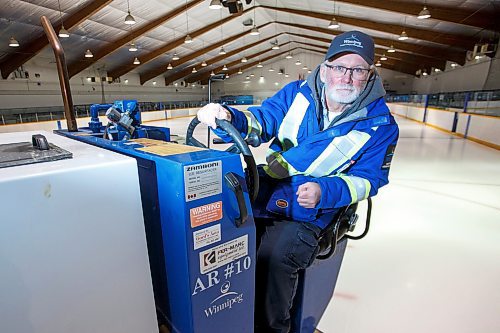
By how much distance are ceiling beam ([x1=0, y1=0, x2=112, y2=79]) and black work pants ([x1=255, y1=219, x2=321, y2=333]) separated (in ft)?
34.7

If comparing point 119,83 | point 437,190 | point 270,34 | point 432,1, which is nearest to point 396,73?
point 270,34

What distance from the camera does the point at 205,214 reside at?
2.41 ft

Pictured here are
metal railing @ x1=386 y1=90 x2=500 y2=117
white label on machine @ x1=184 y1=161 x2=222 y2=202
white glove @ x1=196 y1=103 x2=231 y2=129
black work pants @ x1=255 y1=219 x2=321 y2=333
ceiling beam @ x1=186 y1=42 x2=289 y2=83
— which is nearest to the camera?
white label on machine @ x1=184 y1=161 x2=222 y2=202

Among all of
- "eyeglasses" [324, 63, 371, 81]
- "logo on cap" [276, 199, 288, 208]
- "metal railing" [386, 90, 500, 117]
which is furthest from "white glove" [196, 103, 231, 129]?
"metal railing" [386, 90, 500, 117]

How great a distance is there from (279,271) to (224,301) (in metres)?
0.31

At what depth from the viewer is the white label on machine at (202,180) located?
693 millimetres

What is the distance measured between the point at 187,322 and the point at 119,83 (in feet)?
74.6

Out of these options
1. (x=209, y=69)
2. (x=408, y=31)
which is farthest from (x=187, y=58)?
(x=408, y=31)

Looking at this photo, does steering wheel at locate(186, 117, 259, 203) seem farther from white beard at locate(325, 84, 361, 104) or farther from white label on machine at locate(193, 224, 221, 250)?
white beard at locate(325, 84, 361, 104)

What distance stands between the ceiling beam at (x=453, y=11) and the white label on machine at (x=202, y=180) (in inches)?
418

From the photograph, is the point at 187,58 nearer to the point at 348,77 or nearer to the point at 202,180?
the point at 348,77

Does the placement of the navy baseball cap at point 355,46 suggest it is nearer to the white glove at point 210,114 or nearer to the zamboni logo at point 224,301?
the white glove at point 210,114

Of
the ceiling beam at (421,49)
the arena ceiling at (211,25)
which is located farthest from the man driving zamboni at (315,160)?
the ceiling beam at (421,49)

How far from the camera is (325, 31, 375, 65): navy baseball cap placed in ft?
3.98
